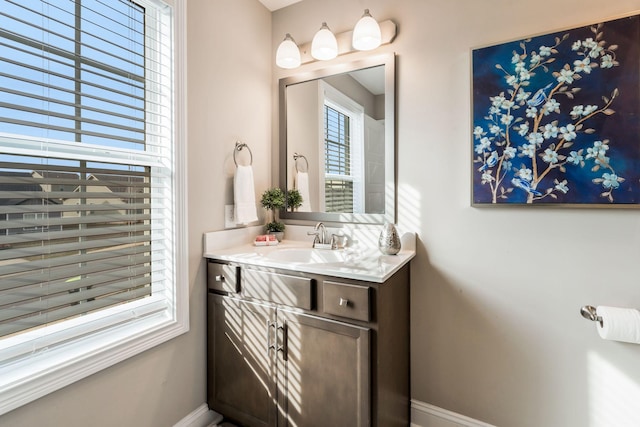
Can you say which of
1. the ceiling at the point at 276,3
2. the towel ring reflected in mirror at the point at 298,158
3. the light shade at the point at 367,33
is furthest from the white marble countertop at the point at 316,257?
the ceiling at the point at 276,3

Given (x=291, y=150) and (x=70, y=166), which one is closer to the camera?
(x=70, y=166)


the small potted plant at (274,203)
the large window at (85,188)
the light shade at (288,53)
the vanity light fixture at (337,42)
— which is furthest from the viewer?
the small potted plant at (274,203)

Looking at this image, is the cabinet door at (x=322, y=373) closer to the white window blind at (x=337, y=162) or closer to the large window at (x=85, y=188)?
the large window at (x=85, y=188)

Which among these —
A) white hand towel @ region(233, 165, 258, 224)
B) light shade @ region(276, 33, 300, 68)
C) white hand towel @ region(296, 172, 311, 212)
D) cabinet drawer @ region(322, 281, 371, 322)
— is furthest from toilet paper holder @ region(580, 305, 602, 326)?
light shade @ region(276, 33, 300, 68)

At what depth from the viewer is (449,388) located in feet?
5.38

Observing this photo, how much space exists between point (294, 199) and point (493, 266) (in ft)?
3.96

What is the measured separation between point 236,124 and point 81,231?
993 mm

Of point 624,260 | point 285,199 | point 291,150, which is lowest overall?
point 624,260

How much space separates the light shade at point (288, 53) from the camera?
1922 mm

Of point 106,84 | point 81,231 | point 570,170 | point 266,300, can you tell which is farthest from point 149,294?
point 570,170

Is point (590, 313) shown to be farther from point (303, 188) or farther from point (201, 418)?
point (201, 418)

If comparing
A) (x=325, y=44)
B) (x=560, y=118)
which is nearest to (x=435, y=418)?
(x=560, y=118)

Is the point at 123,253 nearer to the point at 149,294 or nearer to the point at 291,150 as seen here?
the point at 149,294

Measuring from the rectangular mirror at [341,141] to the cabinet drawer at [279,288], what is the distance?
615mm
